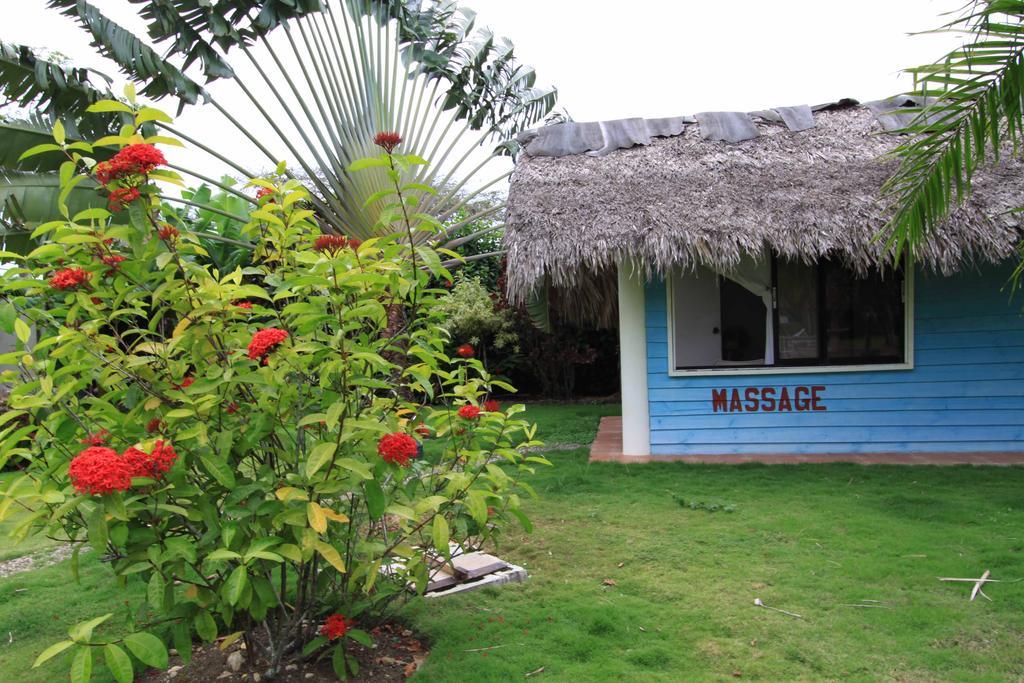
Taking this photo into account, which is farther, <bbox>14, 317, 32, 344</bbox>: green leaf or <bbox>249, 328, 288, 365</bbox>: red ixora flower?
<bbox>14, 317, 32, 344</bbox>: green leaf

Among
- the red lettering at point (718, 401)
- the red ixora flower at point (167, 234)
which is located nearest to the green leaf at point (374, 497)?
the red ixora flower at point (167, 234)

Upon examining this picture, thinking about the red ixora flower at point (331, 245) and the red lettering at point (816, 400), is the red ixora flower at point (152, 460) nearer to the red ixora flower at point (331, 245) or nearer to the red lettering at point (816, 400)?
the red ixora flower at point (331, 245)

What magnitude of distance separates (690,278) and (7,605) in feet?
23.9

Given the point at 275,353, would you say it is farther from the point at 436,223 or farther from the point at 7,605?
the point at 7,605

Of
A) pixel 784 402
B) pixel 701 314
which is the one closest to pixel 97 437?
pixel 784 402

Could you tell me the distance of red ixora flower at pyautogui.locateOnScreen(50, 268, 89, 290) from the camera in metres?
2.32

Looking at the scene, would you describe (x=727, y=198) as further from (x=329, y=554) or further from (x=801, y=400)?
(x=329, y=554)

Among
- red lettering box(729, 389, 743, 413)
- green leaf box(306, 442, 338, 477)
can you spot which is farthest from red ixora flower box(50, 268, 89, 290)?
red lettering box(729, 389, 743, 413)

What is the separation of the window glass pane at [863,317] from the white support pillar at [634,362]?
1849 mm

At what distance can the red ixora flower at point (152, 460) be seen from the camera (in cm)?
208

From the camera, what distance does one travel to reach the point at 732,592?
3.78m

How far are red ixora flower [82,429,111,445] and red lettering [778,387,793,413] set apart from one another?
617cm

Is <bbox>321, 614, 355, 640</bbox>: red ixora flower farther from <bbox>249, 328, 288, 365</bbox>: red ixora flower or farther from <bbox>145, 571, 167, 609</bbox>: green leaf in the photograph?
<bbox>249, 328, 288, 365</bbox>: red ixora flower

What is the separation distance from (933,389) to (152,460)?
23.2ft
